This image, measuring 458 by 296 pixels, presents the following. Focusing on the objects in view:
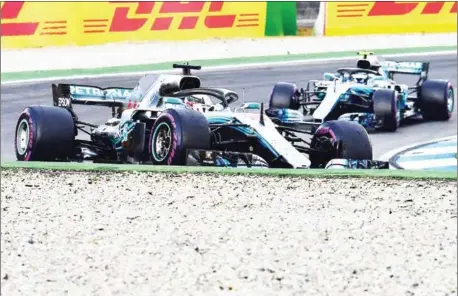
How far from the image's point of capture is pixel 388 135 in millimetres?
16328

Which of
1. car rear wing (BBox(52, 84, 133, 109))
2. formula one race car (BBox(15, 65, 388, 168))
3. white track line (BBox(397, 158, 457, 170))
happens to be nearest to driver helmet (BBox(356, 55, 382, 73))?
white track line (BBox(397, 158, 457, 170))

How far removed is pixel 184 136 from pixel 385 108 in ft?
20.6

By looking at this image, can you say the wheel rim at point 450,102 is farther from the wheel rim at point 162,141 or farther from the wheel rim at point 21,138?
the wheel rim at point 21,138

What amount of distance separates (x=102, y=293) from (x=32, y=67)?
54.9 ft

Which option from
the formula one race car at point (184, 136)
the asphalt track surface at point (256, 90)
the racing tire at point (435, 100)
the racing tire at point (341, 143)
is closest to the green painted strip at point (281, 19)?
the asphalt track surface at point (256, 90)

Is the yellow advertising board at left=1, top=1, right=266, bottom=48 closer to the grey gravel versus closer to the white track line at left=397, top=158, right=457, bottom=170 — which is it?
the white track line at left=397, top=158, right=457, bottom=170

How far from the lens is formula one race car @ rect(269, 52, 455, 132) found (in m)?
16.4

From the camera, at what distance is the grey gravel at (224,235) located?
6.62 metres

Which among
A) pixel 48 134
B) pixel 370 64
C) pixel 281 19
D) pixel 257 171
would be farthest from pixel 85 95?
pixel 281 19

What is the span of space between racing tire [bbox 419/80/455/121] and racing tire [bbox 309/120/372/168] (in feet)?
21.3

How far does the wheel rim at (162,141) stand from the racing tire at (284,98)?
6.20m

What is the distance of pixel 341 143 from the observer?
11406 millimetres

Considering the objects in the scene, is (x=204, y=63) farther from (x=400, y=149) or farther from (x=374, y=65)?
(x=400, y=149)

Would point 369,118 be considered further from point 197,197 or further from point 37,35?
point 37,35
